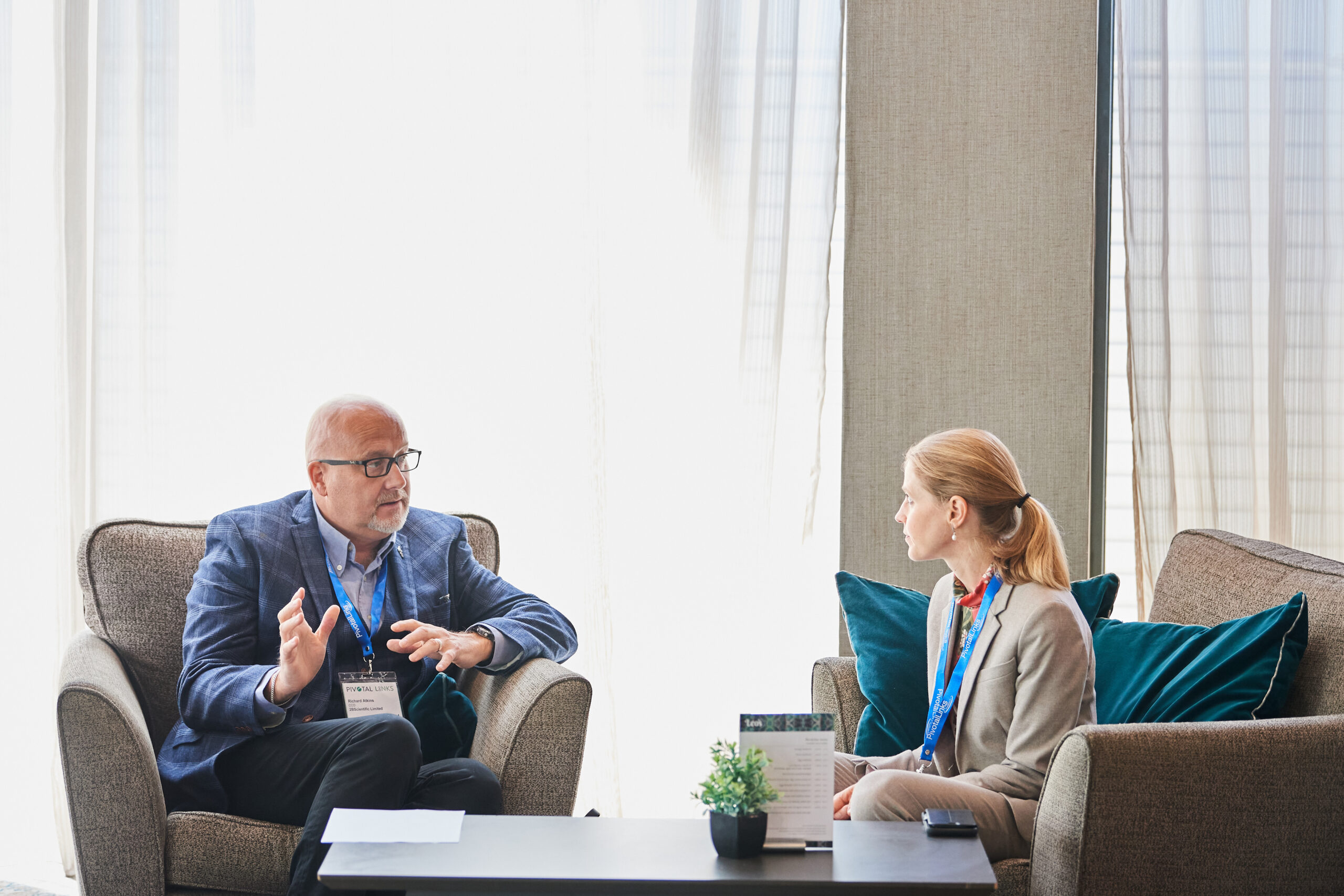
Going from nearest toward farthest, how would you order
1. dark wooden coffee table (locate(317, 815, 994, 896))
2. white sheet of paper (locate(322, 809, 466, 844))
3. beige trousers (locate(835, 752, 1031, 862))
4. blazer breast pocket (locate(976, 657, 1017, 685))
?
dark wooden coffee table (locate(317, 815, 994, 896)), white sheet of paper (locate(322, 809, 466, 844)), beige trousers (locate(835, 752, 1031, 862)), blazer breast pocket (locate(976, 657, 1017, 685))

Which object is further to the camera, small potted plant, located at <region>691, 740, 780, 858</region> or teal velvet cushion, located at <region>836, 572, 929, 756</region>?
teal velvet cushion, located at <region>836, 572, 929, 756</region>

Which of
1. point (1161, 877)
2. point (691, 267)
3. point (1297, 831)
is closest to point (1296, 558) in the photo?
point (1297, 831)

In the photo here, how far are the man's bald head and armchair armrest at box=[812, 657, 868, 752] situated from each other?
41.9 inches

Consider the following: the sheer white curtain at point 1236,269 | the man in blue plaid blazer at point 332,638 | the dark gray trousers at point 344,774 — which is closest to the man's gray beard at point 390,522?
the man in blue plaid blazer at point 332,638

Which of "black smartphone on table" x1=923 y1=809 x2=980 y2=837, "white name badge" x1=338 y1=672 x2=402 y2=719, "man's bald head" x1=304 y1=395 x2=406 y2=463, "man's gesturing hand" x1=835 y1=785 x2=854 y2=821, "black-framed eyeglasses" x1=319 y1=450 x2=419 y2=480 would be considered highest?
"man's bald head" x1=304 y1=395 x2=406 y2=463

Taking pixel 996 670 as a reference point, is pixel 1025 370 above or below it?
above

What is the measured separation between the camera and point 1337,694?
81.1 inches

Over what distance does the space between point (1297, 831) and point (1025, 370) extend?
160 cm

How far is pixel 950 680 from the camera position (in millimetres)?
2189

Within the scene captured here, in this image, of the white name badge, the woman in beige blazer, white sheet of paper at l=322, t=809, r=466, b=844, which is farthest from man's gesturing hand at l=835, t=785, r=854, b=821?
the white name badge

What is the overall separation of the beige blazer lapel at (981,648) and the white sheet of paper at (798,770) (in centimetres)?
49

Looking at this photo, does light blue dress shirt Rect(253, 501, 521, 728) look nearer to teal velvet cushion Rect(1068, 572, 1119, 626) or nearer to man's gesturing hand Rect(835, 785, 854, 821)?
man's gesturing hand Rect(835, 785, 854, 821)

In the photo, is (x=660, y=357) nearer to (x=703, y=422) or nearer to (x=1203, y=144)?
(x=703, y=422)

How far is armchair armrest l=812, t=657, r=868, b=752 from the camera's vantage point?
254cm
